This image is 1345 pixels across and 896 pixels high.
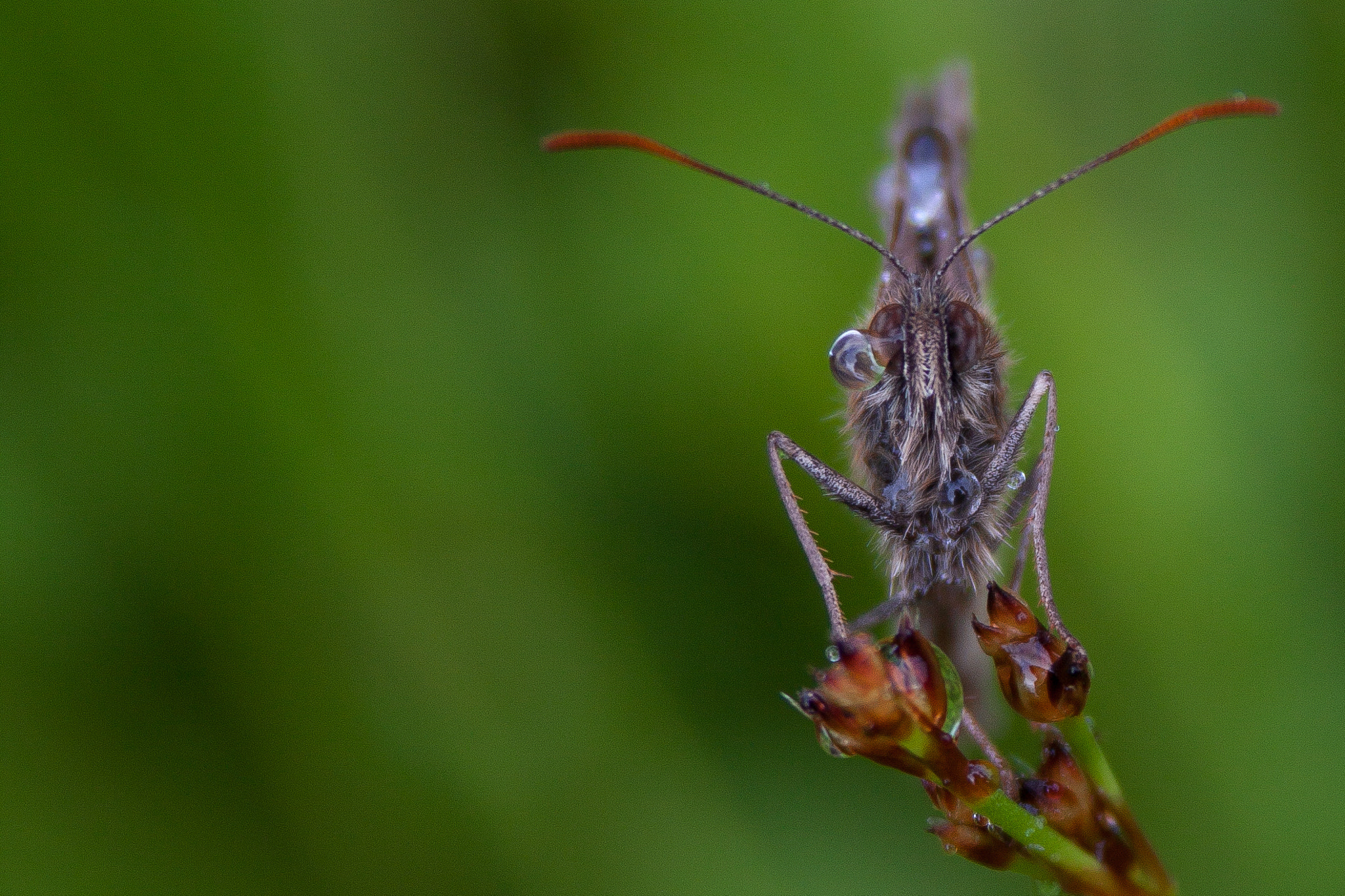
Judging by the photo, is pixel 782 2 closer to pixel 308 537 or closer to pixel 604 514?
pixel 604 514

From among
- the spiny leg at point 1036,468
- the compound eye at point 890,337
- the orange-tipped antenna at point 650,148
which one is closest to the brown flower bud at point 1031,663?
the spiny leg at point 1036,468

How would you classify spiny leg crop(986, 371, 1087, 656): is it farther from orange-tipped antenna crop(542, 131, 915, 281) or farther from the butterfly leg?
orange-tipped antenna crop(542, 131, 915, 281)

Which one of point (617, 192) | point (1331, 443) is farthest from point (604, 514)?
point (1331, 443)

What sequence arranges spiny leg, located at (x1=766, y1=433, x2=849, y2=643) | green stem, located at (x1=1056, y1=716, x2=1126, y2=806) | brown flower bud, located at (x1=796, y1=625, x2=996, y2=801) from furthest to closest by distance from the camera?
spiny leg, located at (x1=766, y1=433, x2=849, y2=643) → green stem, located at (x1=1056, y1=716, x2=1126, y2=806) → brown flower bud, located at (x1=796, y1=625, x2=996, y2=801)

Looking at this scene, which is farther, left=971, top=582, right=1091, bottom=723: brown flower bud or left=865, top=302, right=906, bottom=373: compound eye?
left=865, top=302, right=906, bottom=373: compound eye

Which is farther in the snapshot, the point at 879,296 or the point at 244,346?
the point at 244,346

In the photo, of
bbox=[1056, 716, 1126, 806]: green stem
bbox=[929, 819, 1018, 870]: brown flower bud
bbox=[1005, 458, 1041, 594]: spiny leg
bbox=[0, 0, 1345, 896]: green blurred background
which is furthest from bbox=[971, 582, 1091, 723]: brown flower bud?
bbox=[0, 0, 1345, 896]: green blurred background

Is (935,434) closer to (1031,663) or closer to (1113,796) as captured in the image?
(1031,663)
